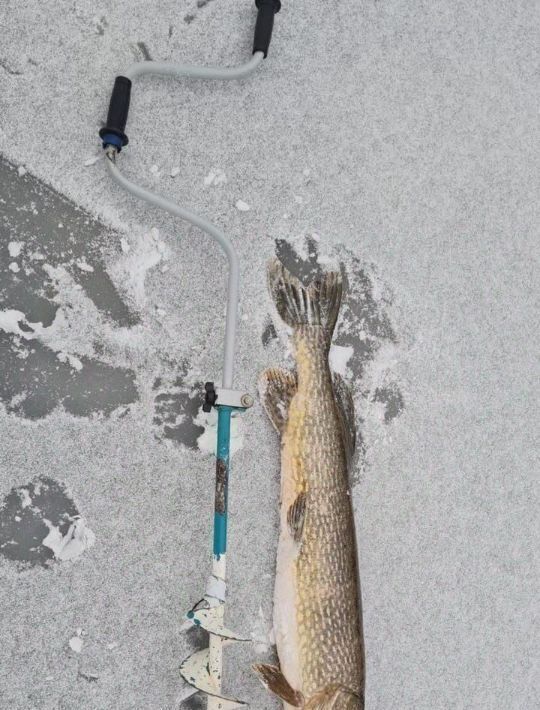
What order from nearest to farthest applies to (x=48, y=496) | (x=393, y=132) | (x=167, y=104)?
(x=48, y=496)
(x=167, y=104)
(x=393, y=132)

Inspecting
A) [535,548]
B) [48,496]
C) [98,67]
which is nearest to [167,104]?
[98,67]

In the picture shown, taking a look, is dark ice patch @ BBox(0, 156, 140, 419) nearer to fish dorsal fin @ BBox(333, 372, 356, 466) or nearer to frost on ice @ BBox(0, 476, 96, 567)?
frost on ice @ BBox(0, 476, 96, 567)

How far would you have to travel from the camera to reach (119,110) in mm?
1070

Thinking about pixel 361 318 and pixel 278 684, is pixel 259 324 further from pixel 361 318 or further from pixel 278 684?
pixel 278 684

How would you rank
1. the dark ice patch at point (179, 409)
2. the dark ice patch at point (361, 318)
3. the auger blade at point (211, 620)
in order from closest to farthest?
1. the auger blade at point (211, 620)
2. the dark ice patch at point (179, 409)
3. the dark ice patch at point (361, 318)

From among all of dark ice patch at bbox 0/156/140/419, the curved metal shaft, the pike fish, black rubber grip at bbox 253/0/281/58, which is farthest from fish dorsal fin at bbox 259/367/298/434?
black rubber grip at bbox 253/0/281/58

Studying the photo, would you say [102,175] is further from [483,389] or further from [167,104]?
[483,389]

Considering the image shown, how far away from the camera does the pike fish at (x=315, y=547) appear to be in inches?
42.3

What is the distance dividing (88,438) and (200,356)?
8.7 inches

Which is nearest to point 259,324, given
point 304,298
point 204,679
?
point 304,298

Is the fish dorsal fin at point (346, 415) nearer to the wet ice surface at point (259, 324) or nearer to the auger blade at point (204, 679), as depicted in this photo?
the wet ice surface at point (259, 324)

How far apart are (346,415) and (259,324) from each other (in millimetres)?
214

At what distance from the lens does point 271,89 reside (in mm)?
1240

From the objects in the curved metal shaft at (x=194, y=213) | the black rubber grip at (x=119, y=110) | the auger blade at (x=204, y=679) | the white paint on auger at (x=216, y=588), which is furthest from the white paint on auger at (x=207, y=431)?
the black rubber grip at (x=119, y=110)
